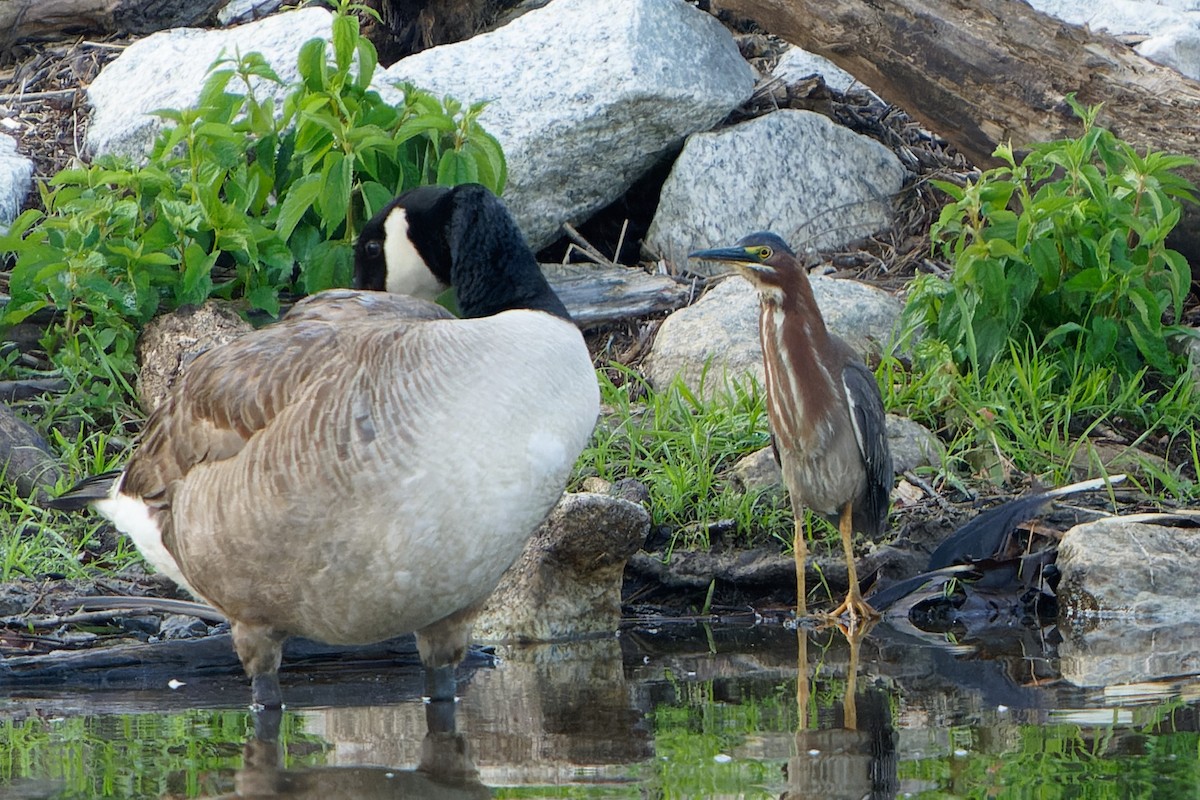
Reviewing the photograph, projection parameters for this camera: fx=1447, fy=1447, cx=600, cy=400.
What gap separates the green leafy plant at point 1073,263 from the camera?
6449 millimetres

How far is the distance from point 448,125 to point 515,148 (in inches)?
42.8

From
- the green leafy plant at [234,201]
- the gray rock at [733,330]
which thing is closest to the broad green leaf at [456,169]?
the green leafy plant at [234,201]

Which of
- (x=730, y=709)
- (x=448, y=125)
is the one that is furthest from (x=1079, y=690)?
(x=448, y=125)

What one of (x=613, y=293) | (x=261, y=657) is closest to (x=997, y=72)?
(x=613, y=293)

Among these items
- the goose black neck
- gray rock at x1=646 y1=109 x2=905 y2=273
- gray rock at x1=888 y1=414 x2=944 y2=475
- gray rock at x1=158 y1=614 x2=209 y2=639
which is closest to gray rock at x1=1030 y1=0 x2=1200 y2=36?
gray rock at x1=646 y1=109 x2=905 y2=273

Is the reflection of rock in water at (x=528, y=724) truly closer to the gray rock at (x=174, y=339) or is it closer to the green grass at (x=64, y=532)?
the green grass at (x=64, y=532)

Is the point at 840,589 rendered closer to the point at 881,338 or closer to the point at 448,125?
the point at 881,338

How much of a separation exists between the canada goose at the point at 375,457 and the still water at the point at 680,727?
32 centimetres

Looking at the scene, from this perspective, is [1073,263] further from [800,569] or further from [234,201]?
[234,201]

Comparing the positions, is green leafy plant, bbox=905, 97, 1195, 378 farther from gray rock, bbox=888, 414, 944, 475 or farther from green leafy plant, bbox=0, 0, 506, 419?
green leafy plant, bbox=0, 0, 506, 419

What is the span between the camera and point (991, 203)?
22.0 feet

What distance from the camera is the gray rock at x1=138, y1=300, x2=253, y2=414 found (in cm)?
666

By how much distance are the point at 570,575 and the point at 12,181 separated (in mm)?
4291

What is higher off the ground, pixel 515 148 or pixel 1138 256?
pixel 515 148
